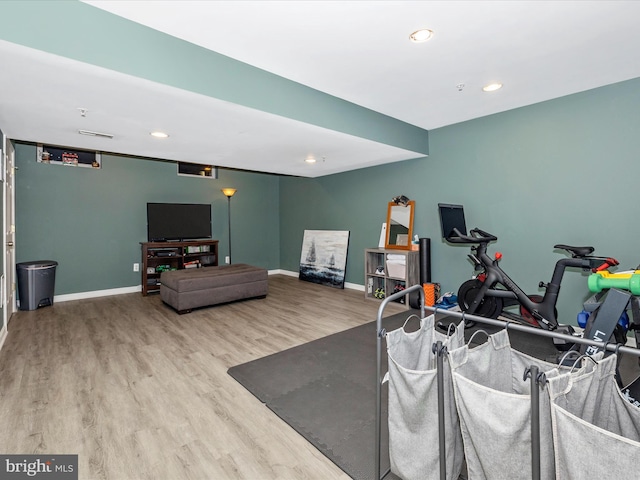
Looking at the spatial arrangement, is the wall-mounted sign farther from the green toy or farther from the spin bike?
the green toy

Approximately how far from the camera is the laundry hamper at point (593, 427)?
872mm

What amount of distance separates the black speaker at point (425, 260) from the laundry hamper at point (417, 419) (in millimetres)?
3167

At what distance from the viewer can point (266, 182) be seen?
7332mm

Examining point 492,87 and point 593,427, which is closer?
point 593,427

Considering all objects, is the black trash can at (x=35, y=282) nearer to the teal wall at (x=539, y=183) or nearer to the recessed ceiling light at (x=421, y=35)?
the teal wall at (x=539, y=183)

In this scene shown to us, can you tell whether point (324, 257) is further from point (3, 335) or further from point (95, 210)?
point (3, 335)

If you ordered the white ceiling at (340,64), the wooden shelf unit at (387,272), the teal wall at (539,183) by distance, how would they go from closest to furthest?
the white ceiling at (340,64)
the teal wall at (539,183)
the wooden shelf unit at (387,272)

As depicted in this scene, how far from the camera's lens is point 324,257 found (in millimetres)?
6277

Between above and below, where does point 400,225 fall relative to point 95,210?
below

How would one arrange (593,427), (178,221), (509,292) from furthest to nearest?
(178,221) → (509,292) → (593,427)

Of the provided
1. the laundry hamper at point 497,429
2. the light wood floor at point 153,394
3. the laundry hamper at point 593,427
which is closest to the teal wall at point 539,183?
the light wood floor at point 153,394

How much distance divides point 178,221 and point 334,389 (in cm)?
464

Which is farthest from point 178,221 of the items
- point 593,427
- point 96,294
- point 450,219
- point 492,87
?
point 593,427

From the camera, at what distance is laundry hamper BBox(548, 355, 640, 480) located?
2.86 feet
